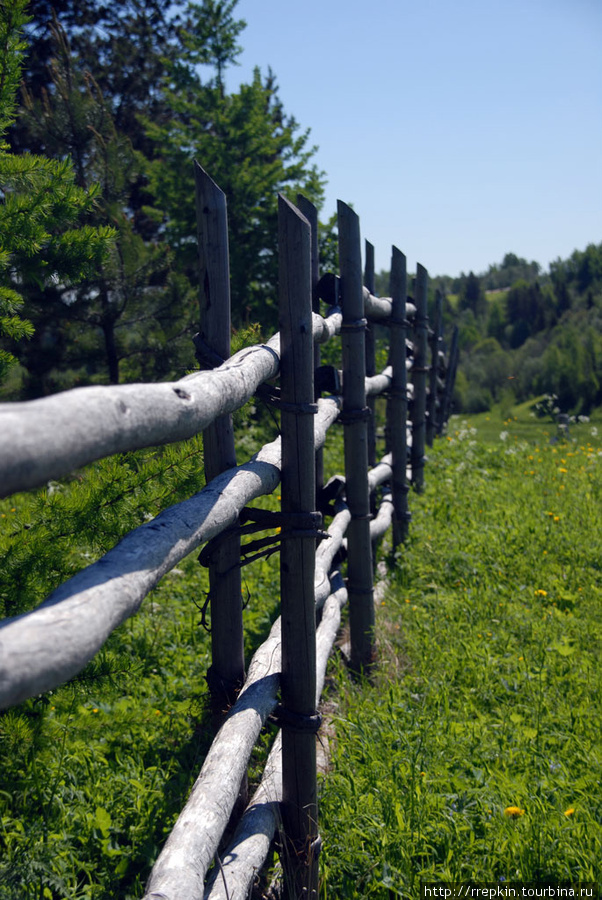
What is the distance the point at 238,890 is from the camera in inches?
77.5

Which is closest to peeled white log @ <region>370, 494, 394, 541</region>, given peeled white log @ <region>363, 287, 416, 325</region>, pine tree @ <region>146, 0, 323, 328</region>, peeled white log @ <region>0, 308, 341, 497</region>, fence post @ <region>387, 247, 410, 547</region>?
fence post @ <region>387, 247, 410, 547</region>

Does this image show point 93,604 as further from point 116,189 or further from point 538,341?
point 538,341

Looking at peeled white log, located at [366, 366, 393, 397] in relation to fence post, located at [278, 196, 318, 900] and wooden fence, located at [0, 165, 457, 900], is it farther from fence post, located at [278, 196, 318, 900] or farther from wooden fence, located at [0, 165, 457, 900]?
fence post, located at [278, 196, 318, 900]

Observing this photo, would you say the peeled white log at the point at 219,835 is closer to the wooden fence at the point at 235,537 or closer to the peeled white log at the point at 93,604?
the wooden fence at the point at 235,537

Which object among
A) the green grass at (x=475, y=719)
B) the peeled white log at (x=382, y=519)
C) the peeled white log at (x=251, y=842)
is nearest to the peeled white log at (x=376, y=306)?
the peeled white log at (x=382, y=519)

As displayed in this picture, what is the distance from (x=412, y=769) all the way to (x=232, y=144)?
12.0 meters

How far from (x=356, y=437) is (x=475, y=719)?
1540 millimetres

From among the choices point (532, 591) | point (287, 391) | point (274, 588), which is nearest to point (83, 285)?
point (274, 588)

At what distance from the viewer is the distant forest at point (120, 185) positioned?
2404mm

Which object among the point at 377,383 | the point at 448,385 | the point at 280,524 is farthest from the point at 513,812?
the point at 448,385

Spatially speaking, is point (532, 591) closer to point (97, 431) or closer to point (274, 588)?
point (274, 588)

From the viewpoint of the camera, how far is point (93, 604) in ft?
3.75

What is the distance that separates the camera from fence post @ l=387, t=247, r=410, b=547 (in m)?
5.50

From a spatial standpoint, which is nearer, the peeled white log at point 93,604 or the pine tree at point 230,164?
the peeled white log at point 93,604
